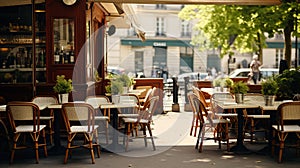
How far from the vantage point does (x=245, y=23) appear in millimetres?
16969

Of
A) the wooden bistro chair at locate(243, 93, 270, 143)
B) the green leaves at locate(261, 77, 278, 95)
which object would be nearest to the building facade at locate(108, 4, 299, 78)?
the wooden bistro chair at locate(243, 93, 270, 143)

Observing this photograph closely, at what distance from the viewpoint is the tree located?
14414mm

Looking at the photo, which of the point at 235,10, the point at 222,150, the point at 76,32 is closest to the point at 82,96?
the point at 76,32

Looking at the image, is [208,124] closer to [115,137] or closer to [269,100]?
[269,100]

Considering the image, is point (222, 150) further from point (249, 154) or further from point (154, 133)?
point (154, 133)

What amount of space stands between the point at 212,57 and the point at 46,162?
109ft

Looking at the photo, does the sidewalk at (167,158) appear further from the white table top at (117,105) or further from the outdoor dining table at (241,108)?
the white table top at (117,105)

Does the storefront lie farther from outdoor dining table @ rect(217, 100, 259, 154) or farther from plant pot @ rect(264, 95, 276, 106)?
plant pot @ rect(264, 95, 276, 106)

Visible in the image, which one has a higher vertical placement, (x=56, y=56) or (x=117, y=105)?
(x=56, y=56)

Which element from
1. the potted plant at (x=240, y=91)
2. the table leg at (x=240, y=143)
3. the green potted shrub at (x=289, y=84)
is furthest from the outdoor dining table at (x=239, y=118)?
the green potted shrub at (x=289, y=84)

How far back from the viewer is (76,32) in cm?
931

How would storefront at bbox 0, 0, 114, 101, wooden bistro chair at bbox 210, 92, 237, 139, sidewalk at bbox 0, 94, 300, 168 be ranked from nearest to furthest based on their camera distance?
sidewalk at bbox 0, 94, 300, 168, wooden bistro chair at bbox 210, 92, 237, 139, storefront at bbox 0, 0, 114, 101

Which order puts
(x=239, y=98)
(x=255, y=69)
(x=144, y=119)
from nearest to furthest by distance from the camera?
1. (x=239, y=98)
2. (x=144, y=119)
3. (x=255, y=69)

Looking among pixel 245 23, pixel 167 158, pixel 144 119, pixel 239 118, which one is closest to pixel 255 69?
pixel 245 23
